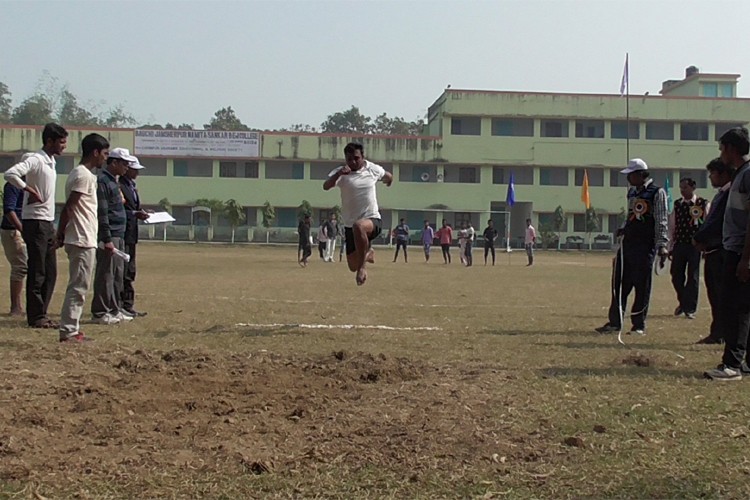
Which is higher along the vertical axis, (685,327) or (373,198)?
(373,198)

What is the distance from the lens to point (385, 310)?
12398mm

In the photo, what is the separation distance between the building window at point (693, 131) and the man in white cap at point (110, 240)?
66.5 metres

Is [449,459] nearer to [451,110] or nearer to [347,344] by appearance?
[347,344]

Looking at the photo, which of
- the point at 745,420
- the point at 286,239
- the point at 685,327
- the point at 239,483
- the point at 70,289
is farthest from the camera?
the point at 286,239

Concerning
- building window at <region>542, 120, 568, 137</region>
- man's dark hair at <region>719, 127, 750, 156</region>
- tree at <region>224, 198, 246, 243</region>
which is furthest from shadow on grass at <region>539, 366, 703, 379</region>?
building window at <region>542, 120, 568, 137</region>

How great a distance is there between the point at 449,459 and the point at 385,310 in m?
7.99

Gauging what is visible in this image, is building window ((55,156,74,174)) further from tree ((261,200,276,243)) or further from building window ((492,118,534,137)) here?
building window ((492,118,534,137))

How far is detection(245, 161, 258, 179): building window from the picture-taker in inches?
2736

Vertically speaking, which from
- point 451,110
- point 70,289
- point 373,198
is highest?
point 451,110

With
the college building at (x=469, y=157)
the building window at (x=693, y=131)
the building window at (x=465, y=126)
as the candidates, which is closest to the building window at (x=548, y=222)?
the college building at (x=469, y=157)

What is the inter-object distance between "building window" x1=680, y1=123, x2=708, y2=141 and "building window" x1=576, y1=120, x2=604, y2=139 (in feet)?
22.7

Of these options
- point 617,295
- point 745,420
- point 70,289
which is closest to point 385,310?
point 617,295

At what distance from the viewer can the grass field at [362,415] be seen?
4.09 m

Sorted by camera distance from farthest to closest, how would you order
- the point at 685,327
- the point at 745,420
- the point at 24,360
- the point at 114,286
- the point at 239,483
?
1. the point at 685,327
2. the point at 114,286
3. the point at 24,360
4. the point at 745,420
5. the point at 239,483
